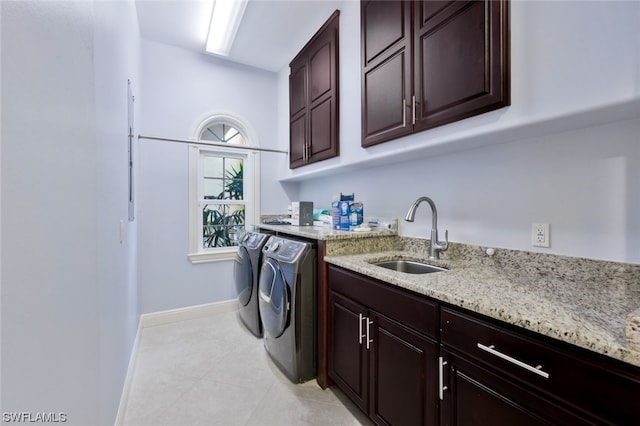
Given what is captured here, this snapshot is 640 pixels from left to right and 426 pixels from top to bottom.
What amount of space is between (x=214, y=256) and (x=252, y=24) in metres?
2.45

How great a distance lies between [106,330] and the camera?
45.8 inches

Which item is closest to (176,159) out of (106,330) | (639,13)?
(106,330)

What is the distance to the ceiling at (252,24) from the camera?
7.67 ft

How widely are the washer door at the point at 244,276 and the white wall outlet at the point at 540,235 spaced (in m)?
2.12

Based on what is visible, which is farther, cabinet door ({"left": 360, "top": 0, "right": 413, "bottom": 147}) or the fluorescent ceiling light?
the fluorescent ceiling light

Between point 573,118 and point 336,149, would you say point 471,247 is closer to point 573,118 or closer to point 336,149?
point 573,118

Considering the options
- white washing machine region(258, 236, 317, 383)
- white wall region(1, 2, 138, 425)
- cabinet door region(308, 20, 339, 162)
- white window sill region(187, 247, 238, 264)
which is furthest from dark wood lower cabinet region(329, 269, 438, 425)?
white window sill region(187, 247, 238, 264)

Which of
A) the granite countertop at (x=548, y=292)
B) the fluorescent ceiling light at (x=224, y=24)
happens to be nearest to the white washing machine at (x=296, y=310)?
the granite countertop at (x=548, y=292)

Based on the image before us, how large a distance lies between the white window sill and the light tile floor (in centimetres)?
86

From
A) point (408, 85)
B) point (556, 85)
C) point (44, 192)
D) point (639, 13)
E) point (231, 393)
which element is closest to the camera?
point (44, 192)

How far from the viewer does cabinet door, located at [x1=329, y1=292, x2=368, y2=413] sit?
151 cm

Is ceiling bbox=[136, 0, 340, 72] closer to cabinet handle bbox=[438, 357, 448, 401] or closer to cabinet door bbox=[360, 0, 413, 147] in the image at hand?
cabinet door bbox=[360, 0, 413, 147]

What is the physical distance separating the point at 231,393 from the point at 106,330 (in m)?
1.02

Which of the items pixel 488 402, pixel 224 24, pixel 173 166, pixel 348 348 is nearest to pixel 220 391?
pixel 348 348
